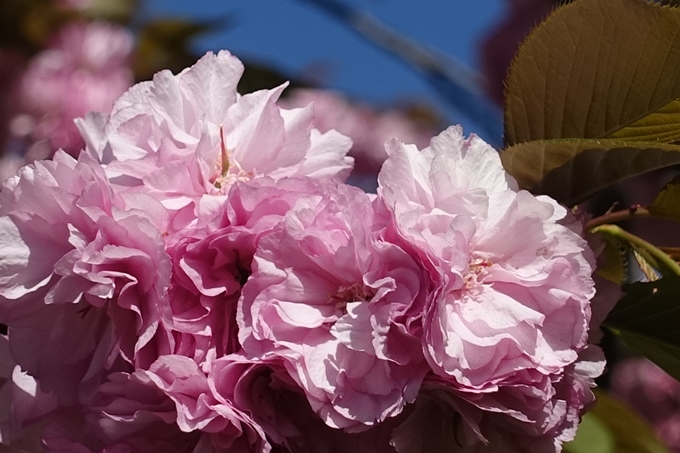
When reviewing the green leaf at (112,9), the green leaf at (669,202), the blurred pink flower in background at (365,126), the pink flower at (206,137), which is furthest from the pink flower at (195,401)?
the blurred pink flower in background at (365,126)

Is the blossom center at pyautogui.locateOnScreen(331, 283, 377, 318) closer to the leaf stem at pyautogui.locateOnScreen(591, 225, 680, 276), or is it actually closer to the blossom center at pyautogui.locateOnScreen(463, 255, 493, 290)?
the blossom center at pyautogui.locateOnScreen(463, 255, 493, 290)

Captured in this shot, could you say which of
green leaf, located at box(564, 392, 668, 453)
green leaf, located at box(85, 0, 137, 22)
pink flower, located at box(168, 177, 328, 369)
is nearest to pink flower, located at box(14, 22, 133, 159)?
green leaf, located at box(85, 0, 137, 22)

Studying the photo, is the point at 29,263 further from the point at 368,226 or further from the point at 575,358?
the point at 575,358

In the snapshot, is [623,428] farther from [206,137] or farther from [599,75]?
[206,137]

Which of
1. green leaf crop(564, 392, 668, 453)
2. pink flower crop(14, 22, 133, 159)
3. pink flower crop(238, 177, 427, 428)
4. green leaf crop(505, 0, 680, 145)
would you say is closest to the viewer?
pink flower crop(238, 177, 427, 428)

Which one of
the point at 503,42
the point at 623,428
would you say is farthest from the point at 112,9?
the point at 623,428

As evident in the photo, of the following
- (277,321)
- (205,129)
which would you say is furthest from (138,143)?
(277,321)
